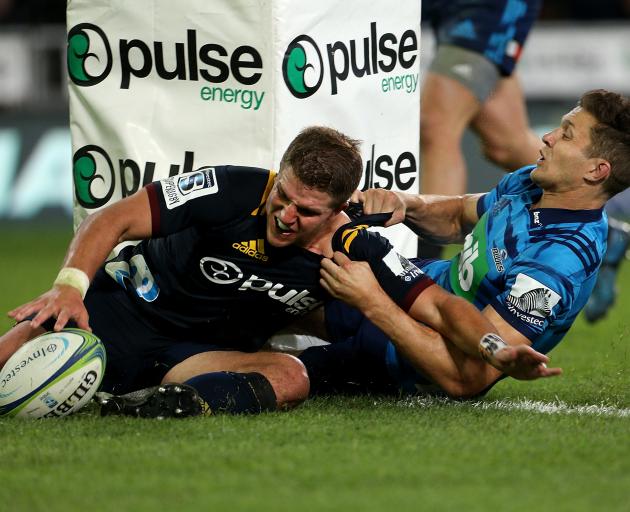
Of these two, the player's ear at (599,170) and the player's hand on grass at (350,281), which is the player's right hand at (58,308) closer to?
the player's hand on grass at (350,281)

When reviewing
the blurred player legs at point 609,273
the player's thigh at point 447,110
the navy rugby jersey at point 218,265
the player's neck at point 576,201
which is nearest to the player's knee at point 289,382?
the navy rugby jersey at point 218,265

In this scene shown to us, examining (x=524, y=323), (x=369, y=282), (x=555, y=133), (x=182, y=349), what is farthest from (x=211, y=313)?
(x=555, y=133)

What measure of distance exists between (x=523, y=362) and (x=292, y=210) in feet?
3.09

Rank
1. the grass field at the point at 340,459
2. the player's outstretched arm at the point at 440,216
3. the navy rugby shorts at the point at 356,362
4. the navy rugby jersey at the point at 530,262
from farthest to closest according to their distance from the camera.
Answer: the player's outstretched arm at the point at 440,216 → the navy rugby shorts at the point at 356,362 → the navy rugby jersey at the point at 530,262 → the grass field at the point at 340,459

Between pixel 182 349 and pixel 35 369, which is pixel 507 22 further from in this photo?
pixel 35 369

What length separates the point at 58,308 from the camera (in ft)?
13.1

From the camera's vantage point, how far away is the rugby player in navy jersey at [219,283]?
4.11 m

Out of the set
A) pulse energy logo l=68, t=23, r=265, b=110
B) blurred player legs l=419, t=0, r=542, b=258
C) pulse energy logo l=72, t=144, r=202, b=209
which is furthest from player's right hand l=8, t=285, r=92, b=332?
blurred player legs l=419, t=0, r=542, b=258

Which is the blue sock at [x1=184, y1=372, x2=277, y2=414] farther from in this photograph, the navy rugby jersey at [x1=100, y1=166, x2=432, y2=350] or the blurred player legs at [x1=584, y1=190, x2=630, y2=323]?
the blurred player legs at [x1=584, y1=190, x2=630, y2=323]

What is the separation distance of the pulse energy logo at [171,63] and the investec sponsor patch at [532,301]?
1420 millimetres

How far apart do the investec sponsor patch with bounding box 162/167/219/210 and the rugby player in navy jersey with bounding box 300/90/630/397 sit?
0.51 meters

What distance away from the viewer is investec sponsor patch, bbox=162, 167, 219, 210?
14.1ft

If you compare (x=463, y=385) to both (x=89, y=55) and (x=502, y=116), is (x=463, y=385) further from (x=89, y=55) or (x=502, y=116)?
(x=502, y=116)

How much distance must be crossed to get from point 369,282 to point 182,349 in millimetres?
802
